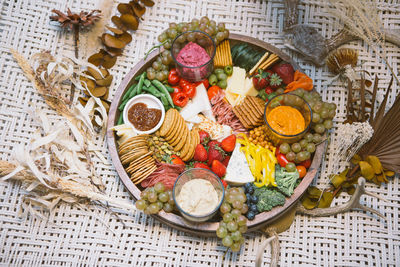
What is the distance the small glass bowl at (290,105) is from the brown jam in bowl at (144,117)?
0.71m

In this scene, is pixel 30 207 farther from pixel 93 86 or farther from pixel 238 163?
pixel 238 163

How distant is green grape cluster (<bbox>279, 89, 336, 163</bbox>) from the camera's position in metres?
2.14

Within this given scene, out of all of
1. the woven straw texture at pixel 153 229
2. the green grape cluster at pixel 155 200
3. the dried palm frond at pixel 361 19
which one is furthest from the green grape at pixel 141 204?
the dried palm frond at pixel 361 19

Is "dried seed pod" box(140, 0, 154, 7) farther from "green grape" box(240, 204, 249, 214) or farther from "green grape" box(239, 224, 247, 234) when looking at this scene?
"green grape" box(239, 224, 247, 234)

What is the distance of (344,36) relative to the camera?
2432 millimetres

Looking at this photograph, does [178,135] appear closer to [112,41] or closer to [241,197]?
[241,197]

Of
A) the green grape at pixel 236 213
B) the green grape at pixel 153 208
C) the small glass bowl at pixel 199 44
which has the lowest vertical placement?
the green grape at pixel 153 208

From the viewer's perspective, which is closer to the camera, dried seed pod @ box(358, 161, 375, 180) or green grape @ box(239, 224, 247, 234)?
green grape @ box(239, 224, 247, 234)

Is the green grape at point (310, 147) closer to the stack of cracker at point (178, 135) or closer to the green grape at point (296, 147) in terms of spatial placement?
the green grape at point (296, 147)

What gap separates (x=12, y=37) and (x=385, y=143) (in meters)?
2.64

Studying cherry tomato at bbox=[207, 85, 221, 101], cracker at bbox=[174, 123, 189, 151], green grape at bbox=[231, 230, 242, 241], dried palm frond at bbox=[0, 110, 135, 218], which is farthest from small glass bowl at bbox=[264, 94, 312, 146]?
dried palm frond at bbox=[0, 110, 135, 218]

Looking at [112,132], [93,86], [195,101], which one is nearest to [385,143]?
[195,101]

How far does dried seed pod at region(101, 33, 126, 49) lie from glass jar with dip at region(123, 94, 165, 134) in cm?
44

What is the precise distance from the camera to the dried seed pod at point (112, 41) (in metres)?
2.51
